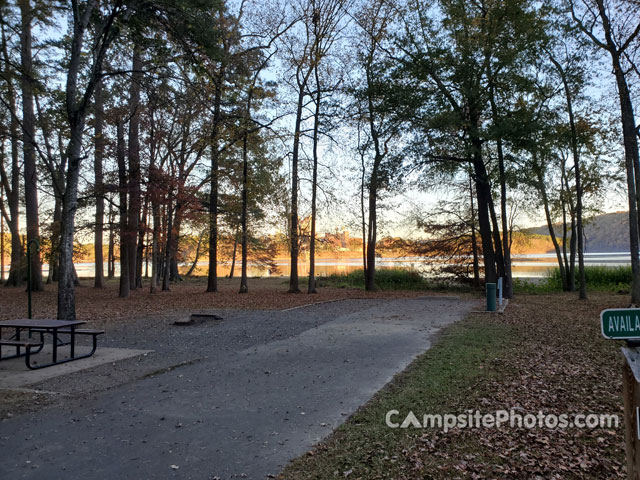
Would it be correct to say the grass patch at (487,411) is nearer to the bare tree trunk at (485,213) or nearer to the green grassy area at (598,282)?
the bare tree trunk at (485,213)

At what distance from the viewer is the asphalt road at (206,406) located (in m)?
3.33

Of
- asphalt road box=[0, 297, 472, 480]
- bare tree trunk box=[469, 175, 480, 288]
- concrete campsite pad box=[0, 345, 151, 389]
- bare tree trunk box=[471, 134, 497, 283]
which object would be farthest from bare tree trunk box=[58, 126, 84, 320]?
bare tree trunk box=[469, 175, 480, 288]

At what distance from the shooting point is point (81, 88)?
1842 cm

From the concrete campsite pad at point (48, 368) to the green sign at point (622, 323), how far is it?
6222 mm

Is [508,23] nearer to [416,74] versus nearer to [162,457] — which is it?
[416,74]

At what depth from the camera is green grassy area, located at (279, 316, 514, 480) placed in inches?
126

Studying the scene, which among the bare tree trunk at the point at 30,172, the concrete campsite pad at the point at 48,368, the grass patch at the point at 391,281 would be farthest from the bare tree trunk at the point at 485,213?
the bare tree trunk at the point at 30,172

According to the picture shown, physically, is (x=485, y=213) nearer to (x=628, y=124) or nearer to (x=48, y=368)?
(x=628, y=124)

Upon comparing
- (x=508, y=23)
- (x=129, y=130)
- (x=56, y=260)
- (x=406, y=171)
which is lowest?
(x=56, y=260)

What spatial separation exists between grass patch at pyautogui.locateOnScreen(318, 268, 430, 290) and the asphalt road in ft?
50.3

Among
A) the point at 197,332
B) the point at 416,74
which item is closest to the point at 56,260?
the point at 197,332

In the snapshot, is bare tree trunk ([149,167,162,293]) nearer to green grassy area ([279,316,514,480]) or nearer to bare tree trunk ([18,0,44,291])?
bare tree trunk ([18,0,44,291])

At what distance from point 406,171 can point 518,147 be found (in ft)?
13.6

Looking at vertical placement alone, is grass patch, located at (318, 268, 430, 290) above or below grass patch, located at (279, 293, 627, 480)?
above
